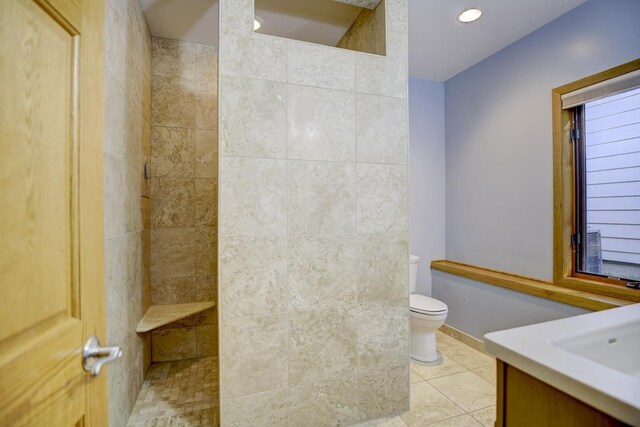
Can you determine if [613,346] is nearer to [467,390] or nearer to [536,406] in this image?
[536,406]

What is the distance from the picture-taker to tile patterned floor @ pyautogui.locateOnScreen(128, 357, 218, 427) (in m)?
1.81

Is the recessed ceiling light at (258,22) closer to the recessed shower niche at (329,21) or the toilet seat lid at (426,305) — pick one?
the recessed shower niche at (329,21)

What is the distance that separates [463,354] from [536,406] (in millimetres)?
1989

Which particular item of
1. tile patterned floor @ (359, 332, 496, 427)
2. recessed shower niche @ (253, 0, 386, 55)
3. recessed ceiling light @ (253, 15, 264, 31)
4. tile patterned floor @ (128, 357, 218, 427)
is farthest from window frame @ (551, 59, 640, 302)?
tile patterned floor @ (128, 357, 218, 427)

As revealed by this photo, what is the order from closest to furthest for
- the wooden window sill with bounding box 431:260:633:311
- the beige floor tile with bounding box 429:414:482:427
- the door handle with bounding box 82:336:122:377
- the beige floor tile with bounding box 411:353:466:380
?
1. the door handle with bounding box 82:336:122:377
2. the beige floor tile with bounding box 429:414:482:427
3. the wooden window sill with bounding box 431:260:633:311
4. the beige floor tile with bounding box 411:353:466:380

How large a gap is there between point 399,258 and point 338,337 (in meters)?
0.59

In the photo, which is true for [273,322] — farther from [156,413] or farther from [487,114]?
[487,114]

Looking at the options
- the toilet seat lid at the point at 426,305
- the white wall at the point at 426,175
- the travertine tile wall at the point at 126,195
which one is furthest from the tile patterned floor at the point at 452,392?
the travertine tile wall at the point at 126,195

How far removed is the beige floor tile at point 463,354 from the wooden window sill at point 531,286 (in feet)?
2.06

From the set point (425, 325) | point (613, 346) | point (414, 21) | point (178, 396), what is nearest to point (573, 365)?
point (613, 346)

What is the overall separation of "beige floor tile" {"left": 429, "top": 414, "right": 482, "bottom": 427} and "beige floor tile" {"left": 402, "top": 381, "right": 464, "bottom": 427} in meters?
0.03

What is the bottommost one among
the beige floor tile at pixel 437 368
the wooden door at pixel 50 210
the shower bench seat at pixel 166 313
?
the beige floor tile at pixel 437 368

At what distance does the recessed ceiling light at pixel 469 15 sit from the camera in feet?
7.02

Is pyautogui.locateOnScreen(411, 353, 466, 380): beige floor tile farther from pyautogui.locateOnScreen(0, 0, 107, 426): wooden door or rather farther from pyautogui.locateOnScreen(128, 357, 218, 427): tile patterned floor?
pyautogui.locateOnScreen(0, 0, 107, 426): wooden door
